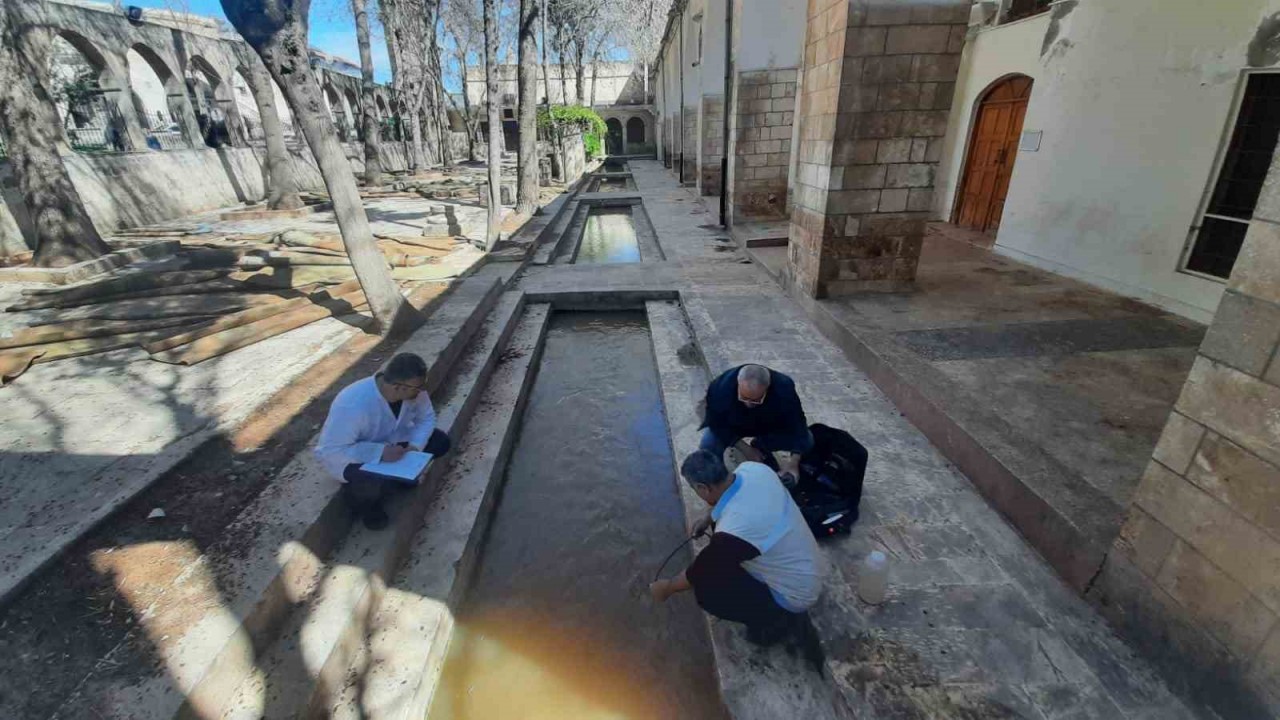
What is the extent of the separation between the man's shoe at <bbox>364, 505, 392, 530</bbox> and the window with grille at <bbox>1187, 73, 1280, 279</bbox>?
295 inches

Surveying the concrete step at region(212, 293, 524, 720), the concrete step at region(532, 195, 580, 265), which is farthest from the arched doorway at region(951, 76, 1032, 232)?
the concrete step at region(212, 293, 524, 720)

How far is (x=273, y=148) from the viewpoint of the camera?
12914 mm

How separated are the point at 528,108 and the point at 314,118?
8.30 m

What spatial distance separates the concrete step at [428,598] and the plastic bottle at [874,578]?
221cm

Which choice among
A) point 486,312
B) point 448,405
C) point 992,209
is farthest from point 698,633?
point 992,209

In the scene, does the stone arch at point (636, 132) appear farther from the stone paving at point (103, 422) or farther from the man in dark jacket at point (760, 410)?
the man in dark jacket at point (760, 410)

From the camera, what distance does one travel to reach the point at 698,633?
2967 mm

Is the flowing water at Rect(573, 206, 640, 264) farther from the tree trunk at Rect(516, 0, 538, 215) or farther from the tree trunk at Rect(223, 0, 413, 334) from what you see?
the tree trunk at Rect(223, 0, 413, 334)

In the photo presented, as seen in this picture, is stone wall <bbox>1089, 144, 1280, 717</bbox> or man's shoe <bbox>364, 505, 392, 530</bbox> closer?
stone wall <bbox>1089, 144, 1280, 717</bbox>

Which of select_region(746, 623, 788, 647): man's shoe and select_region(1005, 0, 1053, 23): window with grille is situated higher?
select_region(1005, 0, 1053, 23): window with grille

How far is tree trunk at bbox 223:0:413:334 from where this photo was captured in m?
4.68

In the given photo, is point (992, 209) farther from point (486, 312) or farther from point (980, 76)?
point (486, 312)

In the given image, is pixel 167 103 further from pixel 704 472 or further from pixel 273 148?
pixel 704 472

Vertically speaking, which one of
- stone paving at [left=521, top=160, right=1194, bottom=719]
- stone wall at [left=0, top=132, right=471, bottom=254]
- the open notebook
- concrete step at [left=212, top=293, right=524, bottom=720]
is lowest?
concrete step at [left=212, top=293, right=524, bottom=720]
